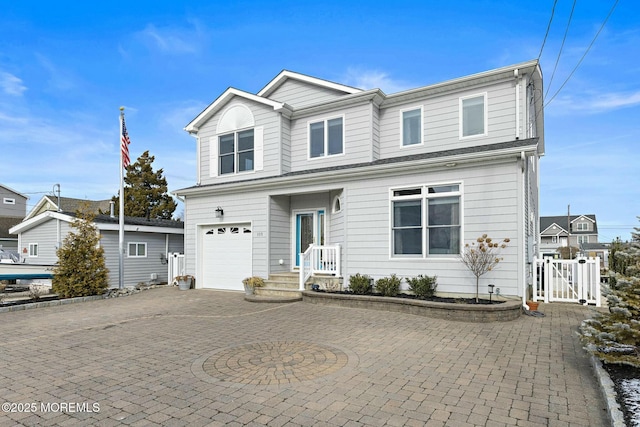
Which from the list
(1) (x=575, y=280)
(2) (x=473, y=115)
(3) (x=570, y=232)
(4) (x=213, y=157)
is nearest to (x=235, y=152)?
(4) (x=213, y=157)

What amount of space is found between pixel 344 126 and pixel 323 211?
287 centimetres

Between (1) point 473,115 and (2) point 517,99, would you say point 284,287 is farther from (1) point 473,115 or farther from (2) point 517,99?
(2) point 517,99

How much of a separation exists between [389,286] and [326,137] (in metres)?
5.68

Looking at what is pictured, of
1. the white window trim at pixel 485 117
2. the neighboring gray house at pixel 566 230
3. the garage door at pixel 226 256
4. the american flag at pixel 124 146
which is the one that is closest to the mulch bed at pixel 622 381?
the white window trim at pixel 485 117

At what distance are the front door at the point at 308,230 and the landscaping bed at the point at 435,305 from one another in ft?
9.73

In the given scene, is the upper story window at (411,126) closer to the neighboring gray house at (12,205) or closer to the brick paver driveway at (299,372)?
the brick paver driveway at (299,372)

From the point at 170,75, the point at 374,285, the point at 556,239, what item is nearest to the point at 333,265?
the point at 374,285

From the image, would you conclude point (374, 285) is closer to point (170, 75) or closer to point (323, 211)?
point (323, 211)

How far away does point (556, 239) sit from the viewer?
51.2 meters

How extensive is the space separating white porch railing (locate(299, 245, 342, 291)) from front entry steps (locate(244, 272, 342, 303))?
0.18 metres

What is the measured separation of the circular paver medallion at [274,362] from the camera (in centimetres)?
450

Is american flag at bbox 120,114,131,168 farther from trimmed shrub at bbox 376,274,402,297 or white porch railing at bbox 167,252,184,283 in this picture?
trimmed shrub at bbox 376,274,402,297

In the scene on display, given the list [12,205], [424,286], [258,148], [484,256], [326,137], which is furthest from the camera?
[12,205]

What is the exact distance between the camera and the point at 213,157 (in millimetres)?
14016
